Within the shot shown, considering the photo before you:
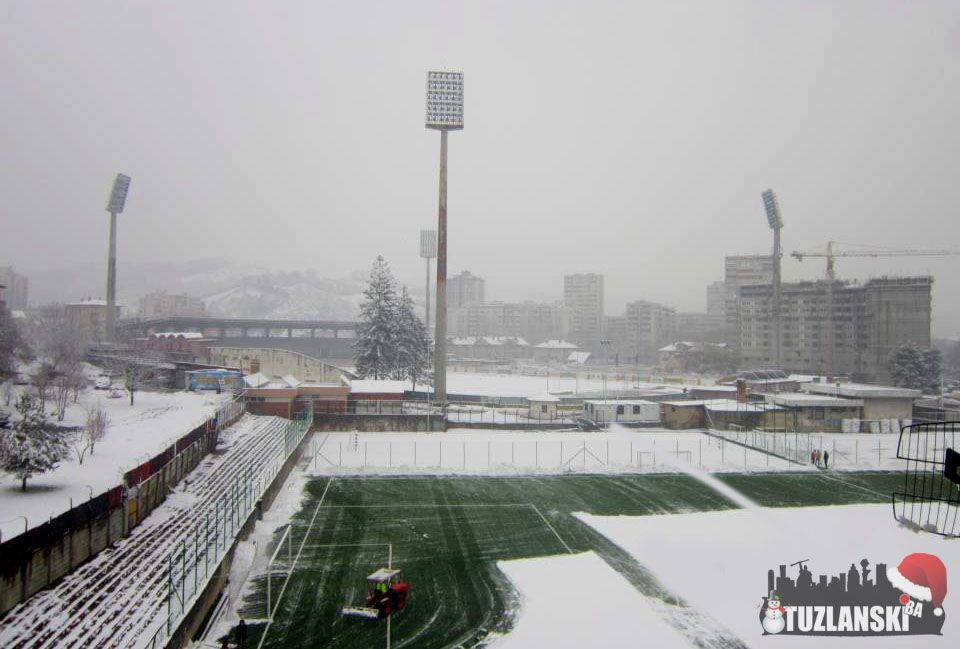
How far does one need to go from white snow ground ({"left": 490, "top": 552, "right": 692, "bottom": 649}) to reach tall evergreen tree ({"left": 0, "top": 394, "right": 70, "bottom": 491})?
1459cm

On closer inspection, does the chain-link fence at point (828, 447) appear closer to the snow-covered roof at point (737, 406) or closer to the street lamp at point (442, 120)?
the snow-covered roof at point (737, 406)

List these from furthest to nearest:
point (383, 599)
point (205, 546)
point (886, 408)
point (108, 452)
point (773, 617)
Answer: point (886, 408) < point (108, 452) < point (205, 546) < point (773, 617) < point (383, 599)

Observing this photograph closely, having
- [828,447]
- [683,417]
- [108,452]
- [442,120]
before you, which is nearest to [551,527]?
Result: [108,452]

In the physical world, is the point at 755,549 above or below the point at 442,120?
below

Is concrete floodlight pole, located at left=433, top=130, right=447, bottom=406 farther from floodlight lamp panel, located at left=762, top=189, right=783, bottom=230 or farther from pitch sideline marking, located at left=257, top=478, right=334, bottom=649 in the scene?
floodlight lamp panel, located at left=762, top=189, right=783, bottom=230

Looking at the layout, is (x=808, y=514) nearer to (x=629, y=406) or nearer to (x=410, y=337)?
(x=629, y=406)

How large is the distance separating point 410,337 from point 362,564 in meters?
48.4

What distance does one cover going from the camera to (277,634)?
15.8 m

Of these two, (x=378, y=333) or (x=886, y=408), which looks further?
(x=378, y=333)

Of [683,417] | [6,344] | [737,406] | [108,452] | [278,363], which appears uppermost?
[6,344]

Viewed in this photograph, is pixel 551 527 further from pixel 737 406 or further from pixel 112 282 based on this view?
pixel 112 282

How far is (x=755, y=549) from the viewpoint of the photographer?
74.7ft

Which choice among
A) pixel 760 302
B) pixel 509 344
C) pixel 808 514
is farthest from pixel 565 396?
pixel 509 344

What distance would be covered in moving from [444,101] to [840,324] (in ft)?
278
